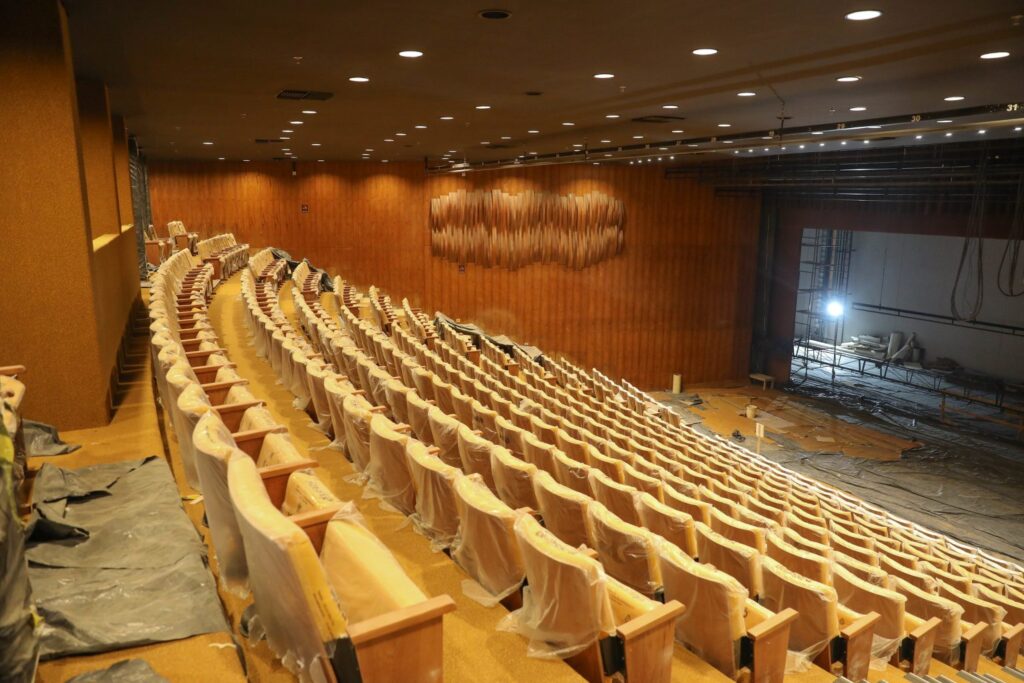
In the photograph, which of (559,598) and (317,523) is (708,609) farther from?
(317,523)

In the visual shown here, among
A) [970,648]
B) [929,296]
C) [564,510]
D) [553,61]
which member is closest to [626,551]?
[564,510]

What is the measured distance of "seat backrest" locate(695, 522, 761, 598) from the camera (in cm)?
193

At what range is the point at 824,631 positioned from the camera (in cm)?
176

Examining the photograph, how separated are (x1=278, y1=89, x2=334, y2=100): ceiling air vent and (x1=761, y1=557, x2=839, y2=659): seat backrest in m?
3.45

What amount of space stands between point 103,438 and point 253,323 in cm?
176

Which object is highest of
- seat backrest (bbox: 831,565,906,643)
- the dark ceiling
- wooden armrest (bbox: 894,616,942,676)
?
the dark ceiling

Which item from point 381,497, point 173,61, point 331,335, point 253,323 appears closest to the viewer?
point 381,497

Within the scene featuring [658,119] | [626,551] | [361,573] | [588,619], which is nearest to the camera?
[361,573]

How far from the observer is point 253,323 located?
4074mm

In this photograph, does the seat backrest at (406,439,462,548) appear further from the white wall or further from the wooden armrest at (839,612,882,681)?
the white wall

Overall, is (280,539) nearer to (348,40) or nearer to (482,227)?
(348,40)

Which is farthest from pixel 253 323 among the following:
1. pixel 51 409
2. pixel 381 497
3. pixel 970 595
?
pixel 970 595

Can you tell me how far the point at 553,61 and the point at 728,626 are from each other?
2.46 m

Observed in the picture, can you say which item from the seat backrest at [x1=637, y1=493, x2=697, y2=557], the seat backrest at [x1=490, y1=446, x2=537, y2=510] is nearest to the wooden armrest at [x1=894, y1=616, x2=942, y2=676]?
the seat backrest at [x1=637, y1=493, x2=697, y2=557]
